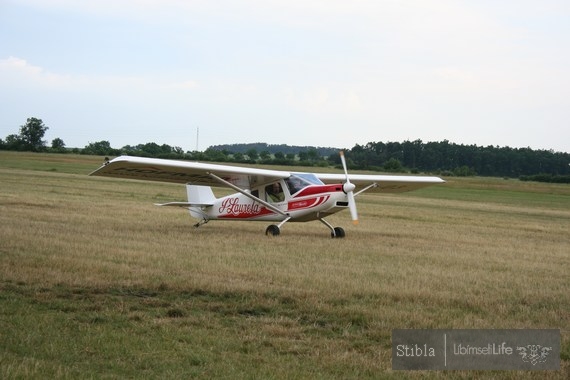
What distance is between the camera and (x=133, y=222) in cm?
2017

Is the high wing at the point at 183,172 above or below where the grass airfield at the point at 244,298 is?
above

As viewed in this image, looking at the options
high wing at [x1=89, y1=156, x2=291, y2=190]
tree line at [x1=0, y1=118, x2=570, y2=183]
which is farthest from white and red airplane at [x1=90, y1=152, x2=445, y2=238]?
tree line at [x1=0, y1=118, x2=570, y2=183]

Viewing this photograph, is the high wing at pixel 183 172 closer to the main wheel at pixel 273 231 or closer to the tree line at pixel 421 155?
the main wheel at pixel 273 231

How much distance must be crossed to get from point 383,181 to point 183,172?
666 centimetres

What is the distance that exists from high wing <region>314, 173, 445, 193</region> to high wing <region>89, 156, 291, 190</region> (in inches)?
104

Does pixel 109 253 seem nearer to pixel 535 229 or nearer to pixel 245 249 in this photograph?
pixel 245 249

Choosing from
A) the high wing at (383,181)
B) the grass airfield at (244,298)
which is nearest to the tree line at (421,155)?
the high wing at (383,181)

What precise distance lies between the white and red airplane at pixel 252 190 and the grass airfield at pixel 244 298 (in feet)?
3.67

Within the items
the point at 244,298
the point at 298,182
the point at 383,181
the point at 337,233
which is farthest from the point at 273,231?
the point at 244,298

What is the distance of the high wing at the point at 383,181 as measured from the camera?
73.3 feet

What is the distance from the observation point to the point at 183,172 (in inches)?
762

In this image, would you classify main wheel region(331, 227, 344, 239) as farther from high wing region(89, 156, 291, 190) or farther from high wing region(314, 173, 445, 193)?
high wing region(314, 173, 445, 193)

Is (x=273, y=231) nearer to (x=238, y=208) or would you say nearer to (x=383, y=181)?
(x=238, y=208)

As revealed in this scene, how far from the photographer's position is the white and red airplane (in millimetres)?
18719
